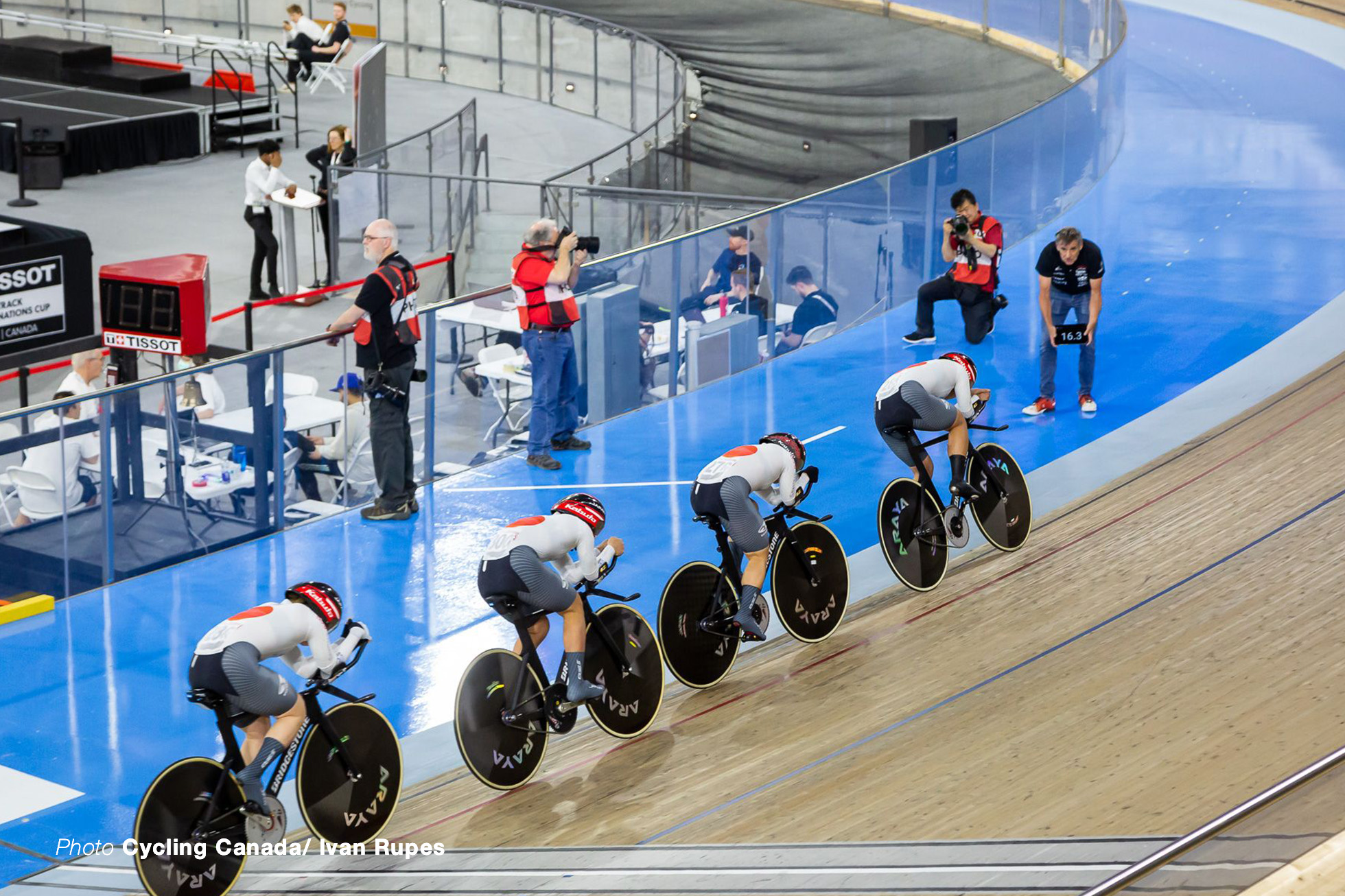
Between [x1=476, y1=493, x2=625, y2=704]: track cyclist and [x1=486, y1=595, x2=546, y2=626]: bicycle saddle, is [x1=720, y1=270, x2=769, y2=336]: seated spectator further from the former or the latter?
[x1=486, y1=595, x2=546, y2=626]: bicycle saddle

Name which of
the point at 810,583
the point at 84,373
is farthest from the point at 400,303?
the point at 810,583

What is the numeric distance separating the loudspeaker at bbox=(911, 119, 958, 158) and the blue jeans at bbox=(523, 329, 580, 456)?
555 centimetres

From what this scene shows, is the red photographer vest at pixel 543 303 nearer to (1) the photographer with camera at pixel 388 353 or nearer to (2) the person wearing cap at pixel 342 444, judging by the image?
(1) the photographer with camera at pixel 388 353

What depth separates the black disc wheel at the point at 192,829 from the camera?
195 inches

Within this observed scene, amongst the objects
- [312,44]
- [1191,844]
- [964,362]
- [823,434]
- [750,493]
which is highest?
[312,44]

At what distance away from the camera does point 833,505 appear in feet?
30.5

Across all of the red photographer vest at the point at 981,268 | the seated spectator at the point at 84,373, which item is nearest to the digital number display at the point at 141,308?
the seated spectator at the point at 84,373

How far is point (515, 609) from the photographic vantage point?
5906 mm

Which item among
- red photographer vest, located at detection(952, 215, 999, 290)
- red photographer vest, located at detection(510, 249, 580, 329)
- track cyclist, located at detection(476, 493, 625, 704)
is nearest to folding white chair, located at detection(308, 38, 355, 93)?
red photographer vest, located at detection(952, 215, 999, 290)

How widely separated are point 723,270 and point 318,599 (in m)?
6.35

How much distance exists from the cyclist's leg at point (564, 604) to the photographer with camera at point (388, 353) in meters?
3.12

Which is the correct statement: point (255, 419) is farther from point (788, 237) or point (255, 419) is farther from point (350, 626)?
point (788, 237)

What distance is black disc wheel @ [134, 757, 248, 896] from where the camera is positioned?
4.96 metres

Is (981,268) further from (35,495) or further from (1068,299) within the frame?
(35,495)
